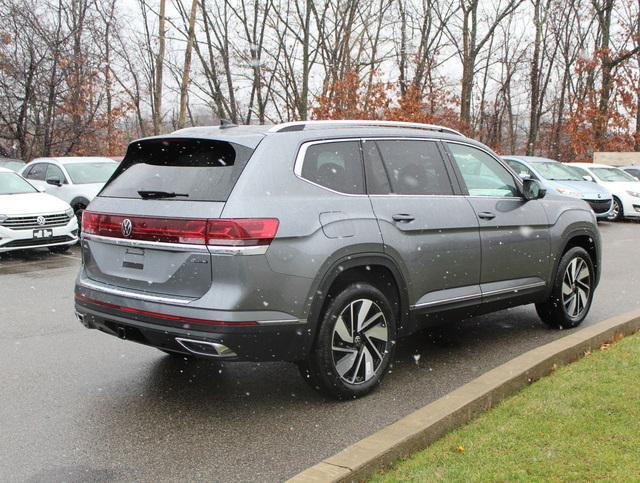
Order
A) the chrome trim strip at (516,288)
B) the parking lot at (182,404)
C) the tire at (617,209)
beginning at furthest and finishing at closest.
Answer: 1. the tire at (617,209)
2. the chrome trim strip at (516,288)
3. the parking lot at (182,404)

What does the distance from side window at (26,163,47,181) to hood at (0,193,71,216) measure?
2.76m

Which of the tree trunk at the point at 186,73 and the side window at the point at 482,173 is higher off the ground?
the tree trunk at the point at 186,73

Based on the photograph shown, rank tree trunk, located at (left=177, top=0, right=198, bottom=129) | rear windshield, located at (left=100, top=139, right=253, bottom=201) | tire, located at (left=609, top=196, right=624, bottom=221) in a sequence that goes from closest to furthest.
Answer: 1. rear windshield, located at (left=100, top=139, right=253, bottom=201)
2. tire, located at (left=609, top=196, right=624, bottom=221)
3. tree trunk, located at (left=177, top=0, right=198, bottom=129)

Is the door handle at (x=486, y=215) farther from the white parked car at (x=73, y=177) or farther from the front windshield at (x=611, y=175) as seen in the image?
the front windshield at (x=611, y=175)

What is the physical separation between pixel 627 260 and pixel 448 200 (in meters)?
7.32

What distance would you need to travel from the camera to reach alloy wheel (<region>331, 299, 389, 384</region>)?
463 centimetres

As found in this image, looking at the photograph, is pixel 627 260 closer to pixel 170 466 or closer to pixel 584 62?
pixel 170 466

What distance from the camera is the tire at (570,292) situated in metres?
6.51

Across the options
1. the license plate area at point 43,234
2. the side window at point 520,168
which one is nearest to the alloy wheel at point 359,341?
the license plate area at point 43,234

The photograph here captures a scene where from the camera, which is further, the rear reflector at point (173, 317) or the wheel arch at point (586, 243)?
the wheel arch at point (586, 243)

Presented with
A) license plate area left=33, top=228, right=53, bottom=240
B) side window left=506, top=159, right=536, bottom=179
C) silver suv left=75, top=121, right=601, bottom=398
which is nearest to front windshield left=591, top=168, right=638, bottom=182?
side window left=506, top=159, right=536, bottom=179

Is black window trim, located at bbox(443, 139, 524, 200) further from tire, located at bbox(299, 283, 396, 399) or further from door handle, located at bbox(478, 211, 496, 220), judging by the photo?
→ tire, located at bbox(299, 283, 396, 399)

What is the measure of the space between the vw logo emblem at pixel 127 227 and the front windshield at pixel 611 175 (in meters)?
18.4

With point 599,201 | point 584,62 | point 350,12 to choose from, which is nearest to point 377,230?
point 599,201
